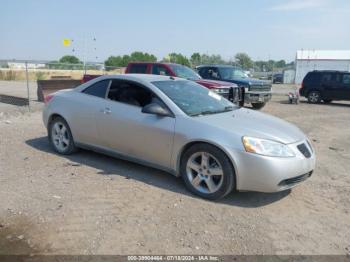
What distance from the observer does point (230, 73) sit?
49.0ft

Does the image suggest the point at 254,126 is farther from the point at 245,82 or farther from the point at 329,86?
the point at 329,86

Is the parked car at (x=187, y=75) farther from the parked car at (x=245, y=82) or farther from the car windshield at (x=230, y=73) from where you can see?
the car windshield at (x=230, y=73)

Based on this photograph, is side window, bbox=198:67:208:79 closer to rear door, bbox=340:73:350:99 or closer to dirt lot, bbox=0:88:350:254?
rear door, bbox=340:73:350:99

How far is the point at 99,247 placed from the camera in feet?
11.3

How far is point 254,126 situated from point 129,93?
2021 mm

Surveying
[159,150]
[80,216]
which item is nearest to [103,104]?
[159,150]

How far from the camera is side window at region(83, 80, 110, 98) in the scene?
5.91 meters

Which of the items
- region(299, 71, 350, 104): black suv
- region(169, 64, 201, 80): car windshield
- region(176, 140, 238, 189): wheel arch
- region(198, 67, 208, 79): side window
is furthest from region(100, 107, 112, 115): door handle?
region(299, 71, 350, 104): black suv

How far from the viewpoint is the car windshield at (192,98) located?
202 inches

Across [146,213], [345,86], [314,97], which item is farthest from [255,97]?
[146,213]

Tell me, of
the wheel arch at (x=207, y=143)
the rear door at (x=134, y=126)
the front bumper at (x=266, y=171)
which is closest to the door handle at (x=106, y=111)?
the rear door at (x=134, y=126)

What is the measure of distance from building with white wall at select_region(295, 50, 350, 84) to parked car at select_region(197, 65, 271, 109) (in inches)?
1438

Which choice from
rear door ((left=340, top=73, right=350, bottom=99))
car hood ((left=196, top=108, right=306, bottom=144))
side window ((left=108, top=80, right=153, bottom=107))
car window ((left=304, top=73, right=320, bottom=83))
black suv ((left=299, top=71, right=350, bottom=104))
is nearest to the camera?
car hood ((left=196, top=108, right=306, bottom=144))

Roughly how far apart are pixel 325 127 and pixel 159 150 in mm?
7570
